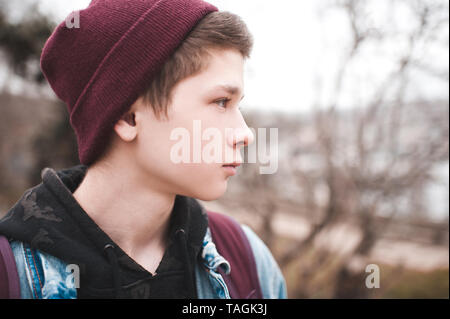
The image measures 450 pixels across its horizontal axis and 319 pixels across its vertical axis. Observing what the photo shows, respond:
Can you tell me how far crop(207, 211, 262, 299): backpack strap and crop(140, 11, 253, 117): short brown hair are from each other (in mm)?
800

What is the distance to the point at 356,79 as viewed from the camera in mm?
3248

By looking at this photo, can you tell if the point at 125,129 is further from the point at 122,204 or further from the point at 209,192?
the point at 209,192

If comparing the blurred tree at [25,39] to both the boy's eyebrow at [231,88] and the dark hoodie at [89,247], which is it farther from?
the boy's eyebrow at [231,88]

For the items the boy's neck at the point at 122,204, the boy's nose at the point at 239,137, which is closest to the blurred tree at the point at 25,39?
the boy's neck at the point at 122,204

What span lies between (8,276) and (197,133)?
0.92 metres

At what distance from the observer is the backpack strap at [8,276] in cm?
124

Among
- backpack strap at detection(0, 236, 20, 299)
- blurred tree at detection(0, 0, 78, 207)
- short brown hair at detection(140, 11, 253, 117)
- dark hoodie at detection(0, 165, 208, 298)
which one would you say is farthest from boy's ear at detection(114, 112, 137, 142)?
blurred tree at detection(0, 0, 78, 207)

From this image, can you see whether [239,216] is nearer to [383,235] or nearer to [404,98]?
[383,235]

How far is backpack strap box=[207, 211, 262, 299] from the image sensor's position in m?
1.74

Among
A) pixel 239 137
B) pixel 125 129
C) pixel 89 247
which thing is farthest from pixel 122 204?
pixel 239 137

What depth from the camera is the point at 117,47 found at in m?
1.45

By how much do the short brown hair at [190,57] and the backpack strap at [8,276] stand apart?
0.81m
